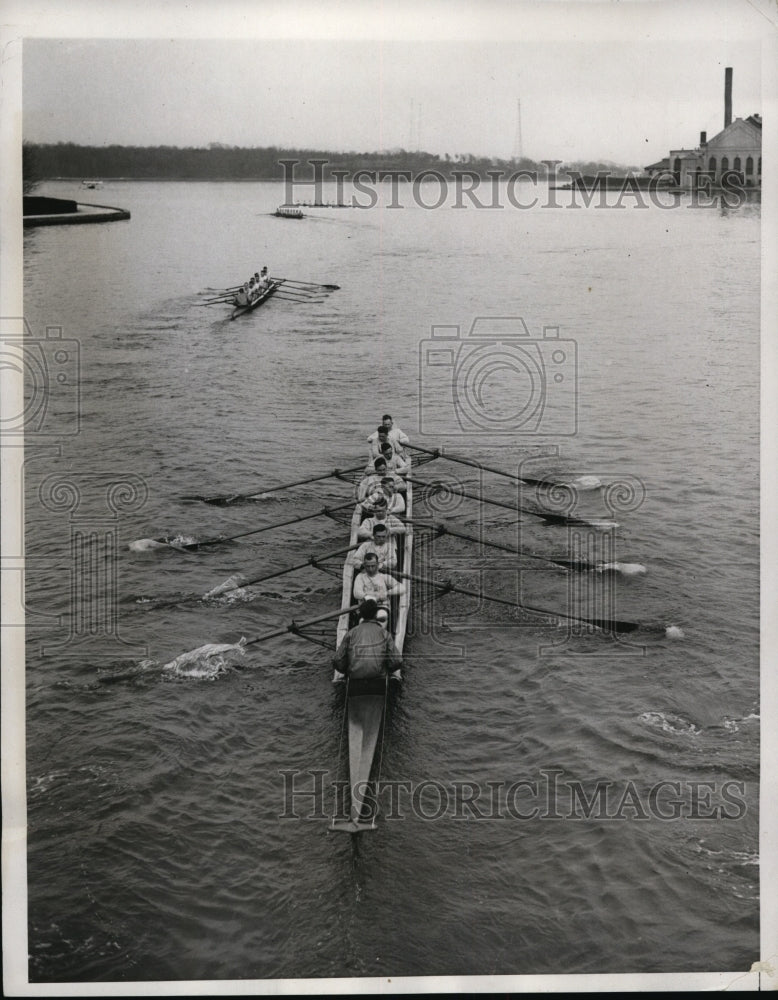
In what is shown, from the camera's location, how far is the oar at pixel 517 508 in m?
6.71

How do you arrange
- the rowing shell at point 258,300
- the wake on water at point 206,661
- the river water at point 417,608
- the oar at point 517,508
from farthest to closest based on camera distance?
1. the rowing shell at point 258,300
2. the oar at point 517,508
3. the wake on water at point 206,661
4. the river water at point 417,608

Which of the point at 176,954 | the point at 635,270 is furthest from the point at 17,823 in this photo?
the point at 635,270

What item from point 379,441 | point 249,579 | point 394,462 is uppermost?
point 379,441

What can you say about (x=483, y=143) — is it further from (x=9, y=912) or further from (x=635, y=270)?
(x=9, y=912)

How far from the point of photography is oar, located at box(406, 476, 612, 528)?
6.71m

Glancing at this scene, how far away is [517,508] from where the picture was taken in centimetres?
700

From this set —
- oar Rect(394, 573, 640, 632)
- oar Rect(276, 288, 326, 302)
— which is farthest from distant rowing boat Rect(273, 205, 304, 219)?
oar Rect(394, 573, 640, 632)

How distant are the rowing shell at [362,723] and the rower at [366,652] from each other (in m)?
0.09

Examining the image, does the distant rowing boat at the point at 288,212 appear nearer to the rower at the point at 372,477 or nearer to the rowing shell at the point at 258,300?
the rowing shell at the point at 258,300

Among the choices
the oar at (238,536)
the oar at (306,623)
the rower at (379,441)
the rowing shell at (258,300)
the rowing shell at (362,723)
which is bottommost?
the rowing shell at (362,723)

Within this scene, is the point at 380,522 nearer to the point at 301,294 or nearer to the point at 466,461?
the point at 466,461

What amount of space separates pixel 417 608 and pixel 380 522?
681mm

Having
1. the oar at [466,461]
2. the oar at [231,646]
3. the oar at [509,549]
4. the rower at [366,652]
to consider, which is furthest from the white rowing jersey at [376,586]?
the oar at [466,461]

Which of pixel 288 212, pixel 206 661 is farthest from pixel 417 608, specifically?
pixel 288 212
